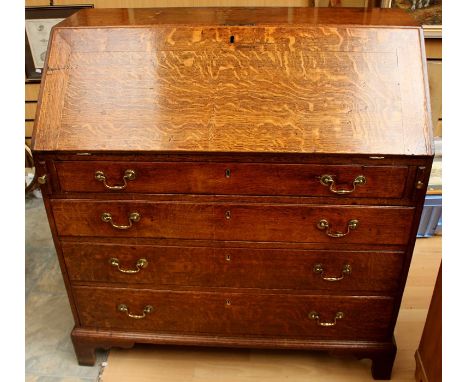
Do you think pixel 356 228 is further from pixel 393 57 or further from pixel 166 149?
pixel 166 149

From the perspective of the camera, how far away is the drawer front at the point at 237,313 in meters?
1.65

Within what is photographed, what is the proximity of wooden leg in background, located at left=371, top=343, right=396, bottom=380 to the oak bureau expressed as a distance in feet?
0.48

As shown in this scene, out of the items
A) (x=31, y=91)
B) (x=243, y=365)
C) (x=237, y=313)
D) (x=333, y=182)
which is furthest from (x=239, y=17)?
(x=31, y=91)

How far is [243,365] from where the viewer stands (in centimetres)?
187

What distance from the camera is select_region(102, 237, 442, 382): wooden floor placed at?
1.82m

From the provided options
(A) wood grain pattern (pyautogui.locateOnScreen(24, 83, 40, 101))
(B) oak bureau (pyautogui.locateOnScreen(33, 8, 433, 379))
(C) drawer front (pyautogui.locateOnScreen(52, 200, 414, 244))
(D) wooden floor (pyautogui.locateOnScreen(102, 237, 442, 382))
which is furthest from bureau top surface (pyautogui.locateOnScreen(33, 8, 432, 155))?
(A) wood grain pattern (pyautogui.locateOnScreen(24, 83, 40, 101))

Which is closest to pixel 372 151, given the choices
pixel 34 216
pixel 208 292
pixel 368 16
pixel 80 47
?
pixel 368 16

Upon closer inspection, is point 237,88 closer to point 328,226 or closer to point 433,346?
point 328,226

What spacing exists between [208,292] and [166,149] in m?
0.60

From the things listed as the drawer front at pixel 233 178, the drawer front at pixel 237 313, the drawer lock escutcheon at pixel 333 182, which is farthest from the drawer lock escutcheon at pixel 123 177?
the drawer lock escutcheon at pixel 333 182

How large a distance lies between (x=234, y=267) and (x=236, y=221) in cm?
20

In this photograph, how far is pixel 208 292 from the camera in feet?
5.46

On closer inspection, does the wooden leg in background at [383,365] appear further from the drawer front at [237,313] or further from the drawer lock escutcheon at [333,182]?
the drawer lock escutcheon at [333,182]

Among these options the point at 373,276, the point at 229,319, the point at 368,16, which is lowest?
the point at 229,319
